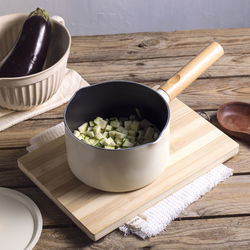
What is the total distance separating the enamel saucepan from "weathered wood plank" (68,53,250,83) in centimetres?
24

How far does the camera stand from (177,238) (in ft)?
A: 3.05

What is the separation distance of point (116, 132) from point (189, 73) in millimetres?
214

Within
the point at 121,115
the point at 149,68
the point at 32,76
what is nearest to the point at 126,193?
the point at 121,115

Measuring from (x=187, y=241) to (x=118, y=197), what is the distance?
155 millimetres

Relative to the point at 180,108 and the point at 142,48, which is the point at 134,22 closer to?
the point at 142,48

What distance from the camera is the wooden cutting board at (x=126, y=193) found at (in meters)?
0.94

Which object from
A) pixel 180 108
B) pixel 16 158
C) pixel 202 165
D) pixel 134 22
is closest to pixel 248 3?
pixel 134 22

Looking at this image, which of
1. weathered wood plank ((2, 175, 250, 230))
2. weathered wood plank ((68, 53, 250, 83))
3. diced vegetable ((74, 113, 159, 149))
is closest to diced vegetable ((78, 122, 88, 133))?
diced vegetable ((74, 113, 159, 149))

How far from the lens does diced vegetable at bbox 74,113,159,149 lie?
99 cm

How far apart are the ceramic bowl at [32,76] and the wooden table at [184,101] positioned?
6cm

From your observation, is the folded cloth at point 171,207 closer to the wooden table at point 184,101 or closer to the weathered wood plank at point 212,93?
the wooden table at point 184,101

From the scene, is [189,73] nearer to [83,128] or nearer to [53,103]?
[83,128]

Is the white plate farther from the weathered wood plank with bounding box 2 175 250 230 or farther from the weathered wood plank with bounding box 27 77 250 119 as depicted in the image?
the weathered wood plank with bounding box 27 77 250 119

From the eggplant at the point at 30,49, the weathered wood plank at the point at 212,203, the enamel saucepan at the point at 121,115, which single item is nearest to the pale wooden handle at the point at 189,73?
the enamel saucepan at the point at 121,115
